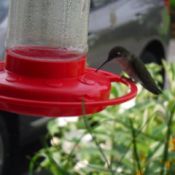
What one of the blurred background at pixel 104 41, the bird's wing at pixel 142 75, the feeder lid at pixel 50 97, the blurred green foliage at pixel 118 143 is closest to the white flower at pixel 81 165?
the blurred green foliage at pixel 118 143

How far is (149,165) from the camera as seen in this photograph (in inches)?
108

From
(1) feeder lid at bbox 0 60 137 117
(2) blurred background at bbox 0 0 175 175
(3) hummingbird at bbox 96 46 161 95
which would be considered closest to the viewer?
(1) feeder lid at bbox 0 60 137 117

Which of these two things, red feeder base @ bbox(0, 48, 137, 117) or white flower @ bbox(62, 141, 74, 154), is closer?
red feeder base @ bbox(0, 48, 137, 117)

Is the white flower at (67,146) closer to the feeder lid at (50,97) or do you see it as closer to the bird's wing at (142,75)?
the bird's wing at (142,75)

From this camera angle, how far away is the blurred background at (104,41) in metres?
5.05

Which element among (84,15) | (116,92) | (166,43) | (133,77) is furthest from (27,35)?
(166,43)

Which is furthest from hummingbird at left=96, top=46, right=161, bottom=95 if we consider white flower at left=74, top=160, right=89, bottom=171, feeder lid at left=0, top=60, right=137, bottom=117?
white flower at left=74, top=160, right=89, bottom=171

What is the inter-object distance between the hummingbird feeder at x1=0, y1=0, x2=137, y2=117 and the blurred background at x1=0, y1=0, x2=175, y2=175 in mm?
1683

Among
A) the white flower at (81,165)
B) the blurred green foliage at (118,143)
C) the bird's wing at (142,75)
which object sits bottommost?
the white flower at (81,165)

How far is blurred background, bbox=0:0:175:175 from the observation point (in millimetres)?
5047

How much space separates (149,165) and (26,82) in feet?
3.60

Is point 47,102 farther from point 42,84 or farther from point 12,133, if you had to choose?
point 12,133

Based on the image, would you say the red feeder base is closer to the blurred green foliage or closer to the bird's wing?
the bird's wing

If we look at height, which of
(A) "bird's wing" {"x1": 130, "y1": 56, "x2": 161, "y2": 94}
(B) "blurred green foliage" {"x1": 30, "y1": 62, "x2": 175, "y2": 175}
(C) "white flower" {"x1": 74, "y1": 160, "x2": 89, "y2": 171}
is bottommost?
(C) "white flower" {"x1": 74, "y1": 160, "x2": 89, "y2": 171}
